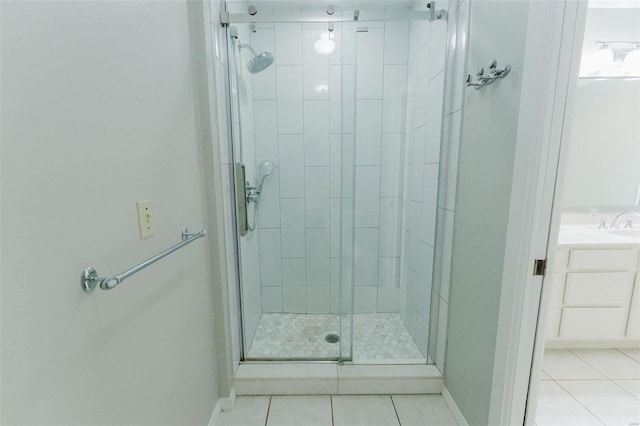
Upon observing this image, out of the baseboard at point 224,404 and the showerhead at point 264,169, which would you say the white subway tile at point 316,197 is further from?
the baseboard at point 224,404

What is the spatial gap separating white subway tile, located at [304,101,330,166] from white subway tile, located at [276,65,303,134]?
0.06 m

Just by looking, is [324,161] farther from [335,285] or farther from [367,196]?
[335,285]

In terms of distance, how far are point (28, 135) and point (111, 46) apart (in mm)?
348

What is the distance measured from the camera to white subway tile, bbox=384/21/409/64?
6.57 ft

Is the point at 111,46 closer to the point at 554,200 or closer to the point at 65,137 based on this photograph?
the point at 65,137

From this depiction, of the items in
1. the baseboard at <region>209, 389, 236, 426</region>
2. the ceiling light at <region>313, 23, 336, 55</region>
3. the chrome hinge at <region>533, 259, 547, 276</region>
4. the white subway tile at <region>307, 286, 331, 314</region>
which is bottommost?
the baseboard at <region>209, 389, 236, 426</region>

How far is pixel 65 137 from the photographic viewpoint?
57 cm

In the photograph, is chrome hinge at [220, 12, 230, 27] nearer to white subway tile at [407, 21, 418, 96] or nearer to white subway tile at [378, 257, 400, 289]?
white subway tile at [407, 21, 418, 96]

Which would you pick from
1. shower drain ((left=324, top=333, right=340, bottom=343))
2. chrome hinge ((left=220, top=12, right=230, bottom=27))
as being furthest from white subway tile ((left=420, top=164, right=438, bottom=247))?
chrome hinge ((left=220, top=12, right=230, bottom=27))

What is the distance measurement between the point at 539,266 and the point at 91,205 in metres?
1.34

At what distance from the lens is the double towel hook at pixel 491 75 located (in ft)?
3.41

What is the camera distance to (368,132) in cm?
218

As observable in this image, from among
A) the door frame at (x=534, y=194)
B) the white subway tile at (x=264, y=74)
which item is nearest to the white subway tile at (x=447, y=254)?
the door frame at (x=534, y=194)

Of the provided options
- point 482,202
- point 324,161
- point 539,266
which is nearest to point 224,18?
point 324,161
